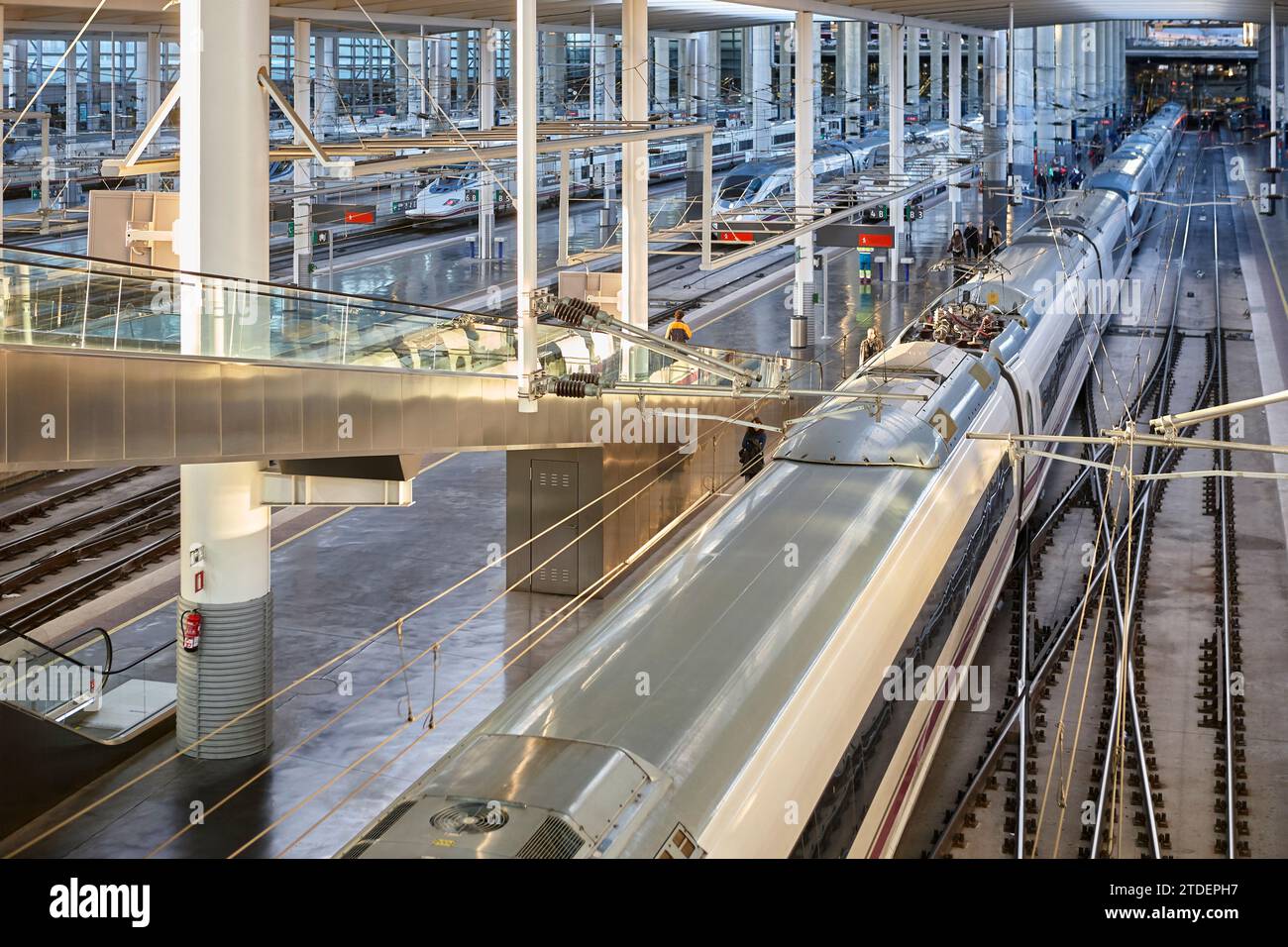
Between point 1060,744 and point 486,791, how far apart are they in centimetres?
865

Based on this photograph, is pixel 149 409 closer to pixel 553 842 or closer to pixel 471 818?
pixel 471 818

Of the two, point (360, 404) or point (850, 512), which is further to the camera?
point (360, 404)

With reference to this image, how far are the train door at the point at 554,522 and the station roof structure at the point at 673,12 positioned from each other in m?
9.16

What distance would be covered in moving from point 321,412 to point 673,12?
87.1 feet

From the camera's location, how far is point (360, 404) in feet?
43.4

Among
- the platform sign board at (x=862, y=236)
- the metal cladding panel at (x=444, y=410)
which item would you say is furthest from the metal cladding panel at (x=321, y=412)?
the platform sign board at (x=862, y=236)

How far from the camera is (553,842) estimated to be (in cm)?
664

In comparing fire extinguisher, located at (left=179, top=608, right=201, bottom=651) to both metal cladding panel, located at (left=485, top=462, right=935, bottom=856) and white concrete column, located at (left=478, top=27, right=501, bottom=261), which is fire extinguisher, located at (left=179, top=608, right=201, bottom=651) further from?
white concrete column, located at (left=478, top=27, right=501, bottom=261)

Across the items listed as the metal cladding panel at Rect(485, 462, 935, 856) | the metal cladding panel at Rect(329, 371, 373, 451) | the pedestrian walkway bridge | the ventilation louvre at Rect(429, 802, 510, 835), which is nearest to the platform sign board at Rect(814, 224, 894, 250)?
the pedestrian walkway bridge

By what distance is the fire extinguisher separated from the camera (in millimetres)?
14055

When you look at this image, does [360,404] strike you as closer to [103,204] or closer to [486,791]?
[103,204]

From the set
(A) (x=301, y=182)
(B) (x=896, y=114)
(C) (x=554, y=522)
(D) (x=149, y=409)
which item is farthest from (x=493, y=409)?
(B) (x=896, y=114)

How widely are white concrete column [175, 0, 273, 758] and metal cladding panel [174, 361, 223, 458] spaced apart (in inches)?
15.9
